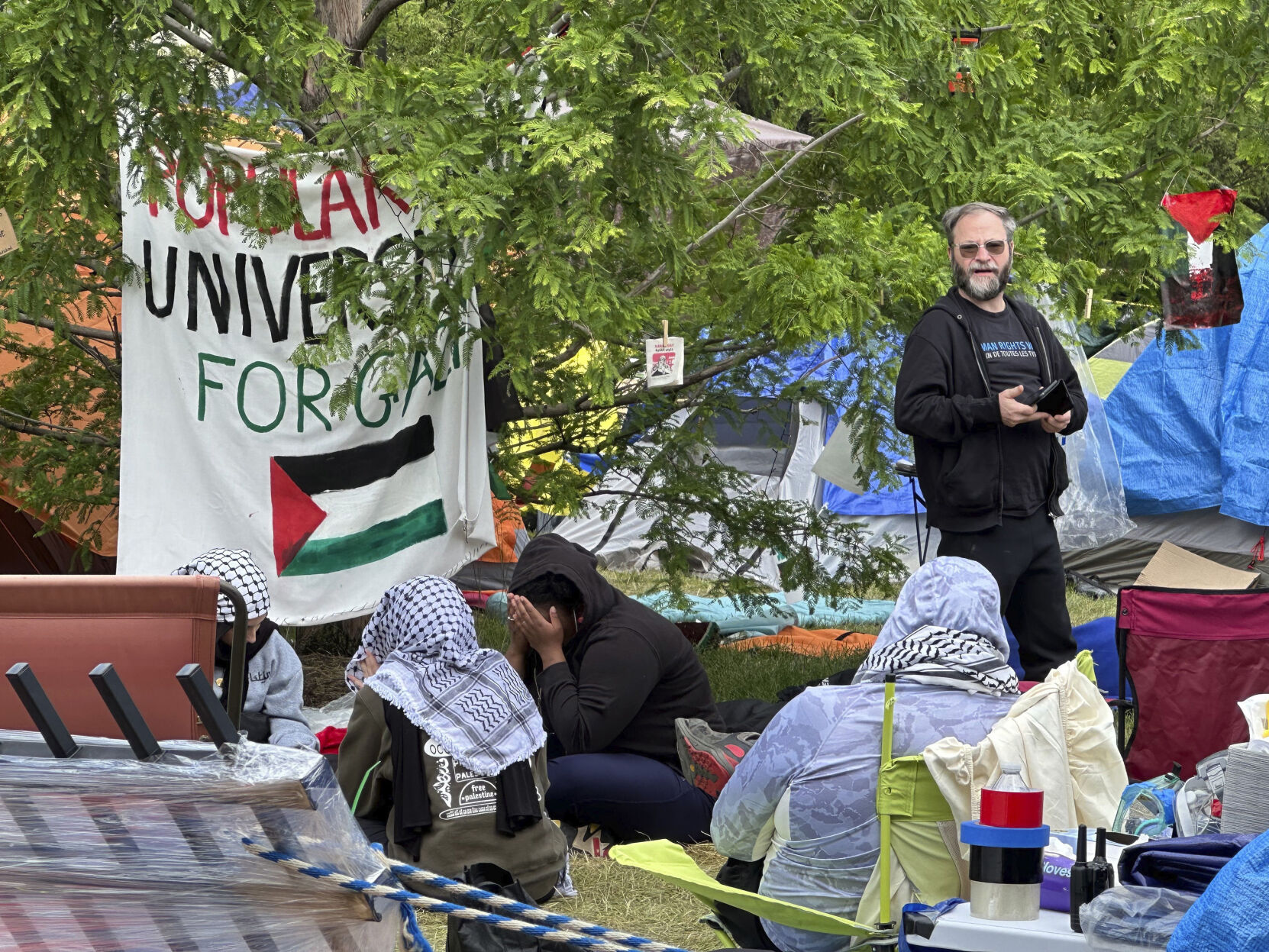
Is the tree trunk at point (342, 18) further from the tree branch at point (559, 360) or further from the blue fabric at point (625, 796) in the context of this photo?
the blue fabric at point (625, 796)

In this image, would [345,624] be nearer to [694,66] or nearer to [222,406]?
[222,406]

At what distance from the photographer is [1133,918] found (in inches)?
83.1

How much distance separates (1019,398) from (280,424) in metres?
2.89

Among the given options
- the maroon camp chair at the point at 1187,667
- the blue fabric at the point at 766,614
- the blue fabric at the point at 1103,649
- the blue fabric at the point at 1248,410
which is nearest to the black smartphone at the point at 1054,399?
the maroon camp chair at the point at 1187,667

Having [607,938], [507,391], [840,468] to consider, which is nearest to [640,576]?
[840,468]

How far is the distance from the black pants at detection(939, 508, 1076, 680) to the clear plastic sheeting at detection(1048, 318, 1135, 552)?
5.20m

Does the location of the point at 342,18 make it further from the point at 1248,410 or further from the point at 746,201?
the point at 1248,410

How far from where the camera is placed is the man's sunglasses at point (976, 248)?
5.00 metres

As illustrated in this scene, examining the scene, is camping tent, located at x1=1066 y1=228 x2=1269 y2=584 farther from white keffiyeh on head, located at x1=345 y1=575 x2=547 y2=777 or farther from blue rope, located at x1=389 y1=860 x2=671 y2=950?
blue rope, located at x1=389 y1=860 x2=671 y2=950

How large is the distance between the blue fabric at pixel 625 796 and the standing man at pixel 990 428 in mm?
1261

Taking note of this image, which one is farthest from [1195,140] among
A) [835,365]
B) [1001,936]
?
[1001,936]

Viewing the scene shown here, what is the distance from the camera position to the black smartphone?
4.75 metres

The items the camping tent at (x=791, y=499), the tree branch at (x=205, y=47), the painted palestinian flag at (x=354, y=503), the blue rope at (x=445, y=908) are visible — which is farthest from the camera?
the camping tent at (x=791, y=499)

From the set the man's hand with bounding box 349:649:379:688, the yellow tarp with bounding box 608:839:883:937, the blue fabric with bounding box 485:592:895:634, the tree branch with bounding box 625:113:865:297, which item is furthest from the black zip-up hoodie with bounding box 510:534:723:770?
the blue fabric with bounding box 485:592:895:634
